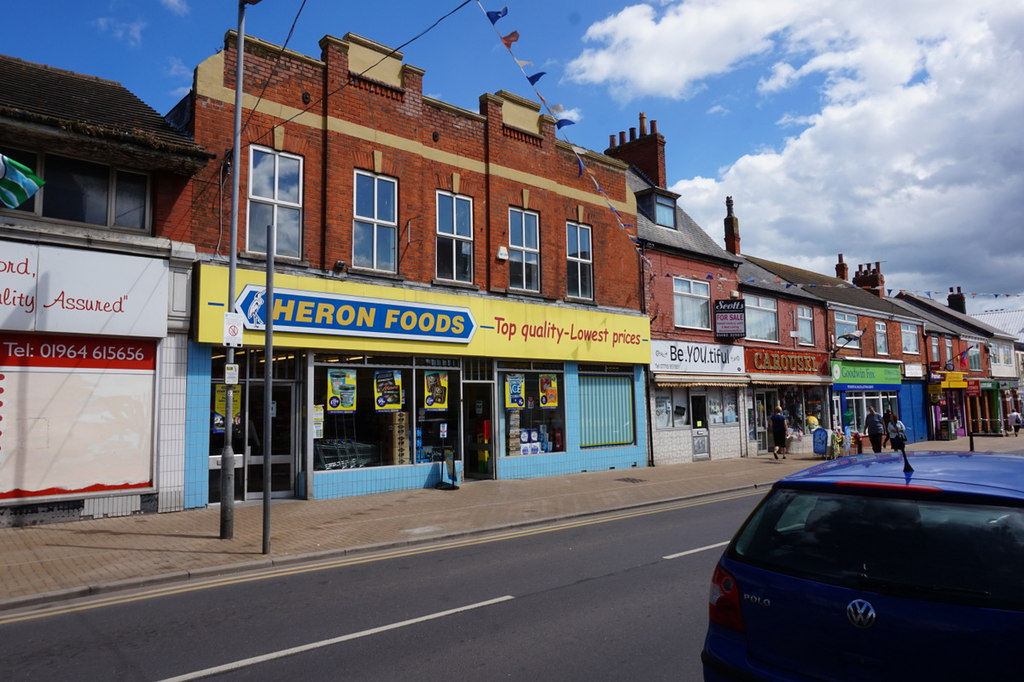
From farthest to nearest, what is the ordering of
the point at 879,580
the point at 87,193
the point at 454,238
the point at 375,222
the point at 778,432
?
the point at 778,432, the point at 454,238, the point at 375,222, the point at 87,193, the point at 879,580

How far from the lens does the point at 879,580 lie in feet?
9.53

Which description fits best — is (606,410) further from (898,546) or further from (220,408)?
(898,546)

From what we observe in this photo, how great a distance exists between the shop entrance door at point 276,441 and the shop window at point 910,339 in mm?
32800

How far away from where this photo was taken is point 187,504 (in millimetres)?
11828

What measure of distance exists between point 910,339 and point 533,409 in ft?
90.5

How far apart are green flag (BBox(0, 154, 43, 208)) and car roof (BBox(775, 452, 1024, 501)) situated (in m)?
11.1

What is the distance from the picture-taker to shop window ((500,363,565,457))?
17141 mm

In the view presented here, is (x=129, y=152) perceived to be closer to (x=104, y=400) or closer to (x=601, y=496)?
(x=104, y=400)

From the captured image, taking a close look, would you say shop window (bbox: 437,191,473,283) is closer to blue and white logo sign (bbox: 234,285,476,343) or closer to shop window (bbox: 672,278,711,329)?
blue and white logo sign (bbox: 234,285,476,343)

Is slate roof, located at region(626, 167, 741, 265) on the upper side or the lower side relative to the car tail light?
upper

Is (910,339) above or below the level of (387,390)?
above

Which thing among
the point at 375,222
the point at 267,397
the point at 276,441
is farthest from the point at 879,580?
the point at 375,222

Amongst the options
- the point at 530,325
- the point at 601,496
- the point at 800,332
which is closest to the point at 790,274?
the point at 800,332

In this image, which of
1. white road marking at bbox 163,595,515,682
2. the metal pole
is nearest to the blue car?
white road marking at bbox 163,595,515,682
